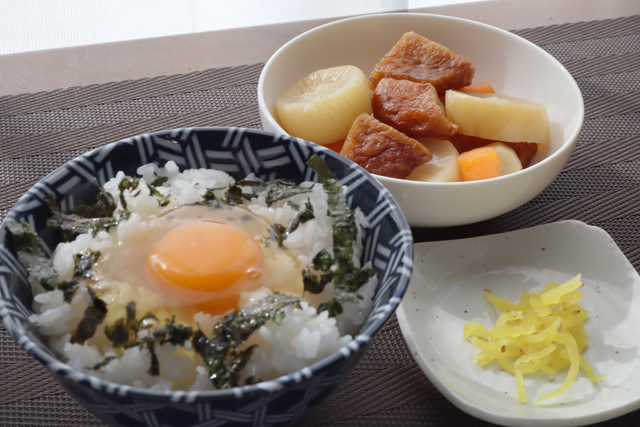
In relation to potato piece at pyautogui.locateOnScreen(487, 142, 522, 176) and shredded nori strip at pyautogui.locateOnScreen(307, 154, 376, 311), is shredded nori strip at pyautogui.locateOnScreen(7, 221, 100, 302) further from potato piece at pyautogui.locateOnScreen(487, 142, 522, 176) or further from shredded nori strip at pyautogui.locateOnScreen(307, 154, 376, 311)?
potato piece at pyautogui.locateOnScreen(487, 142, 522, 176)

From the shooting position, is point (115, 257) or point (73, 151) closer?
point (115, 257)

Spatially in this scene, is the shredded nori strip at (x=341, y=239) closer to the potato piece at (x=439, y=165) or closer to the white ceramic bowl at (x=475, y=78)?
the white ceramic bowl at (x=475, y=78)

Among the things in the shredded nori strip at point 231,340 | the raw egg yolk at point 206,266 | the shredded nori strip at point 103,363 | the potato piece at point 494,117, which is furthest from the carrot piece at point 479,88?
the shredded nori strip at point 103,363

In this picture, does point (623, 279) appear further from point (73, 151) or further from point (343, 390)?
point (73, 151)

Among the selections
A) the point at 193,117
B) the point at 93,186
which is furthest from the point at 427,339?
the point at 193,117

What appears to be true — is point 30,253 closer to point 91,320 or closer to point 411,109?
point 91,320

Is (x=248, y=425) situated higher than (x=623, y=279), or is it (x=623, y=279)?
(x=248, y=425)

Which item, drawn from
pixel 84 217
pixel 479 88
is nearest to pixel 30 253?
pixel 84 217
